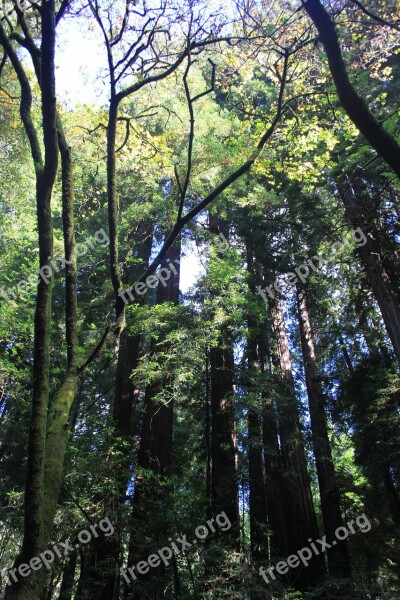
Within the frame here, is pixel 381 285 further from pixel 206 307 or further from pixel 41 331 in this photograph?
pixel 41 331

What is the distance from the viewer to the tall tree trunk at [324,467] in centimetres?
875

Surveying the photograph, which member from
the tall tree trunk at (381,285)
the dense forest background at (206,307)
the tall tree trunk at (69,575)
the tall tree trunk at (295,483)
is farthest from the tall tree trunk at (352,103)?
→ the tall tree trunk at (69,575)

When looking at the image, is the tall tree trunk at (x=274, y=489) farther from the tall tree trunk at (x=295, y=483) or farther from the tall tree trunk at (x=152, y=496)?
the tall tree trunk at (x=152, y=496)

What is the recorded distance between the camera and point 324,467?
390 inches

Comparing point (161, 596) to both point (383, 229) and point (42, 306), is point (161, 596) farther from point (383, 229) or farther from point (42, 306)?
point (383, 229)

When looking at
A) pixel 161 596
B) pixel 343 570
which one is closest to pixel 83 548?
pixel 161 596

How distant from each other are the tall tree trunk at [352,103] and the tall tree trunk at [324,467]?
7.40 meters

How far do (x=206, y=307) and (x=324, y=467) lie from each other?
Result: 495cm

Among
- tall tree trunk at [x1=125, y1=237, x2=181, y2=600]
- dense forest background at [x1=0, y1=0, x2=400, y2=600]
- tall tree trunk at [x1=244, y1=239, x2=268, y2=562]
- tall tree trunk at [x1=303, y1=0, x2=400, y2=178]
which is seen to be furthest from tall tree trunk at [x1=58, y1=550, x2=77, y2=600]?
tall tree trunk at [x1=303, y1=0, x2=400, y2=178]

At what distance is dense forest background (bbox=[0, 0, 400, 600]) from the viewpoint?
3.58m

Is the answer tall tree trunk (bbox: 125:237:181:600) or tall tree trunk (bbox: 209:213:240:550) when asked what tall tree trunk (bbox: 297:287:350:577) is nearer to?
tall tree trunk (bbox: 209:213:240:550)

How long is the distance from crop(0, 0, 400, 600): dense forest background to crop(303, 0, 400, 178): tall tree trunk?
0.06ft

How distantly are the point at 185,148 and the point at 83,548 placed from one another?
8857 mm

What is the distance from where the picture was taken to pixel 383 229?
8.92m
